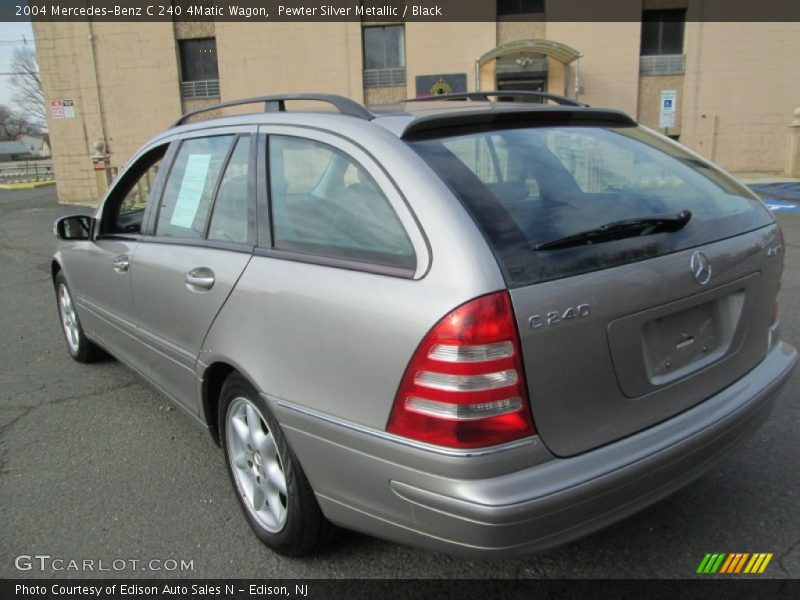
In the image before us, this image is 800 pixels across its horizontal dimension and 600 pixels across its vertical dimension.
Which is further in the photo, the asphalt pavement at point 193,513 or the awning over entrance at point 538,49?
the awning over entrance at point 538,49

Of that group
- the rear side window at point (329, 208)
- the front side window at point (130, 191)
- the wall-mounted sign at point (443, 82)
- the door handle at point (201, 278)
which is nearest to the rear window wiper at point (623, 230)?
the rear side window at point (329, 208)

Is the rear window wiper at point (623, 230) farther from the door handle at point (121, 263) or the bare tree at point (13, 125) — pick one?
the bare tree at point (13, 125)

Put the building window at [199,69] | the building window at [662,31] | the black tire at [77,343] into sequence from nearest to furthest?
the black tire at [77,343], the building window at [662,31], the building window at [199,69]

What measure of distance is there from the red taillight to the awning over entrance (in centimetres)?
1890

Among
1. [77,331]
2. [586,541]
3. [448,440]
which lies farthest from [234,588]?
[77,331]

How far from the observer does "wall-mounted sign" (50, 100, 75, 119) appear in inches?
849

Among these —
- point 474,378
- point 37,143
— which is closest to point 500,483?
point 474,378

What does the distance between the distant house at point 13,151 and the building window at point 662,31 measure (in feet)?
240

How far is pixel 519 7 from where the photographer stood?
66.2 ft

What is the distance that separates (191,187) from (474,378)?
1.95m

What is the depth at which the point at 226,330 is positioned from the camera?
2463 millimetres

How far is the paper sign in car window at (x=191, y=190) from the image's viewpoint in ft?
9.77

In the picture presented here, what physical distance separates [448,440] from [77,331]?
151 inches

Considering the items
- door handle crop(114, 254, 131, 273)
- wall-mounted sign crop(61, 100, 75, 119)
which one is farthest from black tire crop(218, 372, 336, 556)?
wall-mounted sign crop(61, 100, 75, 119)
